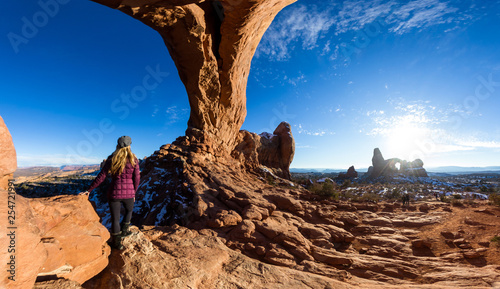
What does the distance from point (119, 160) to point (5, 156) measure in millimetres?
1380

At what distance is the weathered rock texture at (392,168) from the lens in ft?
227

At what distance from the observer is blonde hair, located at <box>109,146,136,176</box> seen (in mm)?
3572

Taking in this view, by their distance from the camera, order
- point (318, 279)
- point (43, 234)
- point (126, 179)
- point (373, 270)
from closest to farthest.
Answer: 1. point (43, 234)
2. point (126, 179)
3. point (318, 279)
4. point (373, 270)

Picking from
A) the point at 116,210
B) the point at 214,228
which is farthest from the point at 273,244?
the point at 116,210

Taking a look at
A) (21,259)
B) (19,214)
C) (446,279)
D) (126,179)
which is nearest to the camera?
(21,259)

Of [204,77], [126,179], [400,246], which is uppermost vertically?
[204,77]

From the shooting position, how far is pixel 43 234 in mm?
2648

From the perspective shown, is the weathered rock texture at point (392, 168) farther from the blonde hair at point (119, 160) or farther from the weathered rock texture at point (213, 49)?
the blonde hair at point (119, 160)

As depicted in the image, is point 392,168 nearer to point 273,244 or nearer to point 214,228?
point 273,244

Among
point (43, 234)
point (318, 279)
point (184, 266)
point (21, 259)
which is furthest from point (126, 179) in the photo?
point (318, 279)

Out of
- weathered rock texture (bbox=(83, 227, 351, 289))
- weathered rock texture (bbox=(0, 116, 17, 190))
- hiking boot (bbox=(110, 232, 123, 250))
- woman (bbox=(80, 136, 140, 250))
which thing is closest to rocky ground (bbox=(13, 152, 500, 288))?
weathered rock texture (bbox=(83, 227, 351, 289))

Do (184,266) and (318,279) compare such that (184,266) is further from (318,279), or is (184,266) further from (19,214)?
(318,279)

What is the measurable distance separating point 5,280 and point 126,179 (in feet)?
6.31

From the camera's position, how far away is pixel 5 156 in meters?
2.39
